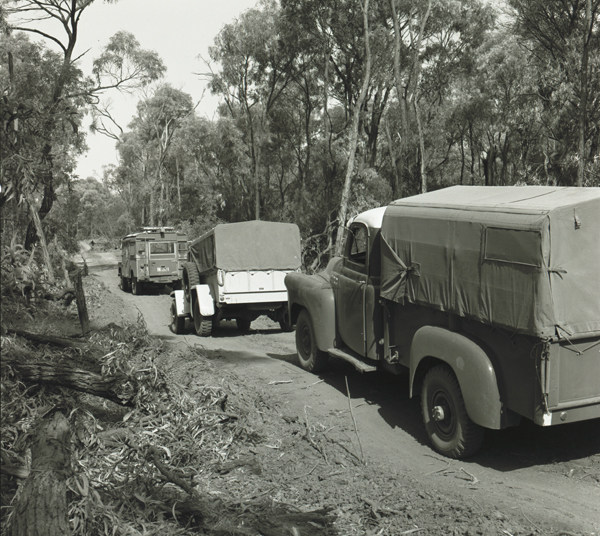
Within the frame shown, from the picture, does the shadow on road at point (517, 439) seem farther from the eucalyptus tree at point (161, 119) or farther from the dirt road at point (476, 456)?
the eucalyptus tree at point (161, 119)

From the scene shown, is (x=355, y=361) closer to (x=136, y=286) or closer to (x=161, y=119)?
(x=136, y=286)

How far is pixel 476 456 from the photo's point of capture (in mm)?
5805

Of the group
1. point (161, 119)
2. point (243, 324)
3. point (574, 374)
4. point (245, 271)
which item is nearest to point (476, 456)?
point (574, 374)

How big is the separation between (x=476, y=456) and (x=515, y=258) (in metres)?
2.07

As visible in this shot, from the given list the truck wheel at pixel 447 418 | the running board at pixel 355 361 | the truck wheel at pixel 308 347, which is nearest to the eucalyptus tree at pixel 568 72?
the truck wheel at pixel 308 347

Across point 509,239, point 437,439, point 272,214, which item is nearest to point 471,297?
point 509,239

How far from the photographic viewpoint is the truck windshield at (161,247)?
22969 millimetres

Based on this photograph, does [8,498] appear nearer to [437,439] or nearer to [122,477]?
[122,477]

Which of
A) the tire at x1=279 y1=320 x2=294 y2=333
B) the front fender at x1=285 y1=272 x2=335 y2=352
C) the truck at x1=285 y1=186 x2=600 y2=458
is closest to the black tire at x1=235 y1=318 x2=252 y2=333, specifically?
the tire at x1=279 y1=320 x2=294 y2=333

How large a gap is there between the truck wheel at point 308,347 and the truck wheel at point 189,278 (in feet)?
15.9

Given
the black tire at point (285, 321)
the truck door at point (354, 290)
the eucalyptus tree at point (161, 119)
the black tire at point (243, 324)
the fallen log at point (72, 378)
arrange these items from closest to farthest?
1. the fallen log at point (72, 378)
2. the truck door at point (354, 290)
3. the black tire at point (285, 321)
4. the black tire at point (243, 324)
5. the eucalyptus tree at point (161, 119)

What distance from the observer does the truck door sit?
7.49 m

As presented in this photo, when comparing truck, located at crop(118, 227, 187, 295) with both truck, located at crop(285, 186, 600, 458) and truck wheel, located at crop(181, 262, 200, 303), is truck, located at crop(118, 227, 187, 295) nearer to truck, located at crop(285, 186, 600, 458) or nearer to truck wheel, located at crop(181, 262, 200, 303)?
truck wheel, located at crop(181, 262, 200, 303)

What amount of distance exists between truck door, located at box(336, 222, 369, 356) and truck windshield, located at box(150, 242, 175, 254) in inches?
626
